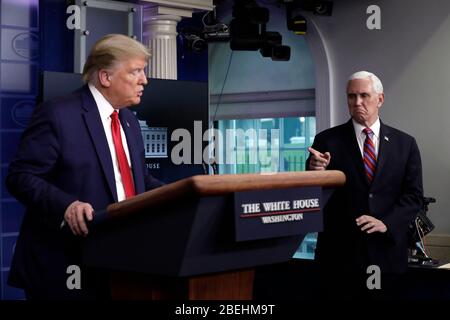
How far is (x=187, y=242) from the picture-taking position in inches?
59.3

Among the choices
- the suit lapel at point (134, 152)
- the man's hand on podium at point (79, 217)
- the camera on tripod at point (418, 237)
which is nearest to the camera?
the man's hand on podium at point (79, 217)

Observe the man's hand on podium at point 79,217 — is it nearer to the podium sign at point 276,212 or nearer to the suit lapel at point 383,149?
the podium sign at point 276,212

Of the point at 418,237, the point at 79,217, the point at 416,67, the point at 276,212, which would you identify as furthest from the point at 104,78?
the point at 416,67

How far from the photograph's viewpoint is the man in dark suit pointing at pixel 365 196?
3.15m

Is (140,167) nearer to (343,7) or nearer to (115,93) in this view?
(115,93)

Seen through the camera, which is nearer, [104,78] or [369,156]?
[104,78]

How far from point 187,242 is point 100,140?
1.79 feet

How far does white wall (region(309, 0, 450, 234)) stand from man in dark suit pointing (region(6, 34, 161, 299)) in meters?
4.44

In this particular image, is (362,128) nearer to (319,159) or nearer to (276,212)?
(319,159)

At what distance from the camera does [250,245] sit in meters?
1.66

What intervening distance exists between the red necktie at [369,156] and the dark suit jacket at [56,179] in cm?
143

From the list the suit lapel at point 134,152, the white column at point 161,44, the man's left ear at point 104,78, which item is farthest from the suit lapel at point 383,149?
the white column at point 161,44

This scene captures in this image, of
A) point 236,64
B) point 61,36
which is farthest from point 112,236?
point 236,64

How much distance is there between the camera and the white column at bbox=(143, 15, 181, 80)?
5.70 meters
